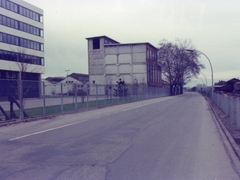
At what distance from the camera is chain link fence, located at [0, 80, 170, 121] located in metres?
15.2

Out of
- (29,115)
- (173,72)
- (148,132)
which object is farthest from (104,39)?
(148,132)

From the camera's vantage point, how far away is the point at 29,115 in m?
16.8

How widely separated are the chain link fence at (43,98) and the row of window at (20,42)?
2439 cm

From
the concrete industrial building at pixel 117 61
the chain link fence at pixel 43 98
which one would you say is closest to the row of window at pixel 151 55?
the concrete industrial building at pixel 117 61

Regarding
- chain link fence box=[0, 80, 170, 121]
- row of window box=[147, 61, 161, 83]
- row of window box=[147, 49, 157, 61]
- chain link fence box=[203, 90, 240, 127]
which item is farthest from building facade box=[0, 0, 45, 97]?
chain link fence box=[203, 90, 240, 127]

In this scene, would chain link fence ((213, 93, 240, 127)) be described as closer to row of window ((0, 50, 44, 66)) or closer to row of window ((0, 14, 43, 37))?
row of window ((0, 50, 44, 66))

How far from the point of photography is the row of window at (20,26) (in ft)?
152

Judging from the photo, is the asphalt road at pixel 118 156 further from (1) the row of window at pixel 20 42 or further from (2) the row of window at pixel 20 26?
(2) the row of window at pixel 20 26

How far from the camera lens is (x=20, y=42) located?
50.0 m

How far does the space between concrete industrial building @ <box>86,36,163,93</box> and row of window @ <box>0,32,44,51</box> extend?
19221 mm

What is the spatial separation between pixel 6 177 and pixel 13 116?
409 inches

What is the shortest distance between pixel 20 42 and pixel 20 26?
2.82 metres

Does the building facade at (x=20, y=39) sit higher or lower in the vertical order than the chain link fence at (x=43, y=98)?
higher

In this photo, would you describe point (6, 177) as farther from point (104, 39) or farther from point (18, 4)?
point (104, 39)
